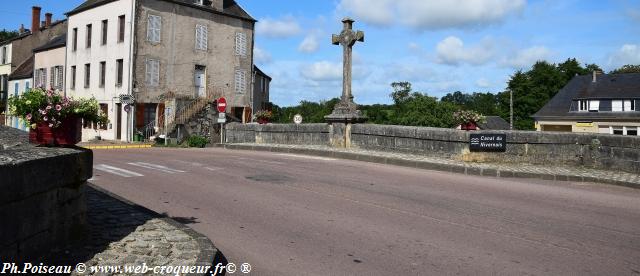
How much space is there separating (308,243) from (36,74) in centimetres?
4201

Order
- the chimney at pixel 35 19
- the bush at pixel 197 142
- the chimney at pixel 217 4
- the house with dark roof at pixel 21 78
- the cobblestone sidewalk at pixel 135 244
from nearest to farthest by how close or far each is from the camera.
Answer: the cobblestone sidewalk at pixel 135 244
the bush at pixel 197 142
the chimney at pixel 217 4
the house with dark roof at pixel 21 78
the chimney at pixel 35 19

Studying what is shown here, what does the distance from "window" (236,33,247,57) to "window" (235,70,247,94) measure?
4.23 ft

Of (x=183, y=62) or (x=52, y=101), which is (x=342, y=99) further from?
(x=183, y=62)

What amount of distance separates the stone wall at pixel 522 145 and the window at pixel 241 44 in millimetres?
19203

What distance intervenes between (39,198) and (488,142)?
12259 millimetres

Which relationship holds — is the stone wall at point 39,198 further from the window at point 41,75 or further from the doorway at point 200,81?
the window at point 41,75

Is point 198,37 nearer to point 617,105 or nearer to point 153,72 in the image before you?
point 153,72

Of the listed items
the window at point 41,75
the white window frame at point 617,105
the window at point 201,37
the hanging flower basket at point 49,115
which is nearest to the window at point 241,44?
the window at point 201,37

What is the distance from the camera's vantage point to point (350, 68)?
19.0 m

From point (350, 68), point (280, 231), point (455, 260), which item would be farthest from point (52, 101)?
point (350, 68)

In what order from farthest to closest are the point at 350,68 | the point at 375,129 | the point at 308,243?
the point at 350,68, the point at 375,129, the point at 308,243

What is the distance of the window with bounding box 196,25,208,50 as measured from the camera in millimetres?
33500

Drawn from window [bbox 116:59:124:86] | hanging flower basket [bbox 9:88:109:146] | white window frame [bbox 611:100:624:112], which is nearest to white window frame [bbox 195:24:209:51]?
window [bbox 116:59:124:86]

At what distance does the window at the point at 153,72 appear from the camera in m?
31.3
